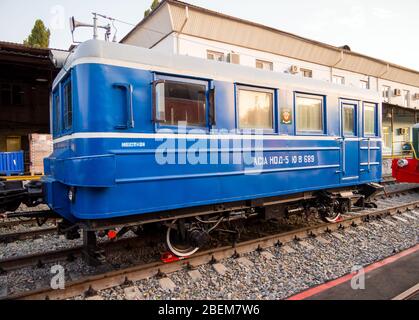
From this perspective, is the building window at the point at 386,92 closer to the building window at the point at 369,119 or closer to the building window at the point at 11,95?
the building window at the point at 369,119

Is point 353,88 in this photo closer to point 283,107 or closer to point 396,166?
point 283,107

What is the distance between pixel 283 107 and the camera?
236 inches

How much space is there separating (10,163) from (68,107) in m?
11.8

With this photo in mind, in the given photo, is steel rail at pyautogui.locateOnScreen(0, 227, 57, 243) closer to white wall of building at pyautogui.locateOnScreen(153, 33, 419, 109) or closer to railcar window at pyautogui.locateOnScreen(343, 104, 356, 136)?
railcar window at pyautogui.locateOnScreen(343, 104, 356, 136)

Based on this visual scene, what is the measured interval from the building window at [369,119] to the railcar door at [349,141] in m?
0.44

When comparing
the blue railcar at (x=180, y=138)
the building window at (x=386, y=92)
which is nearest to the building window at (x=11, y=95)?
the blue railcar at (x=180, y=138)

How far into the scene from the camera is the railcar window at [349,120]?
284 inches

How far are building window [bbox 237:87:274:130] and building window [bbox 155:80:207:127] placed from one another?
731mm

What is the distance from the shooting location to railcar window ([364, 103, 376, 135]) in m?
7.70

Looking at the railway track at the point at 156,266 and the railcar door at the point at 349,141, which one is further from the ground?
the railcar door at the point at 349,141

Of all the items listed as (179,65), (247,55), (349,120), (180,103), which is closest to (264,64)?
(247,55)

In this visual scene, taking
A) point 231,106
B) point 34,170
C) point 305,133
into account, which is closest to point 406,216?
point 305,133

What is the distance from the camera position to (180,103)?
486cm

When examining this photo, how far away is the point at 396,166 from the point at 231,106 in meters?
10.3
